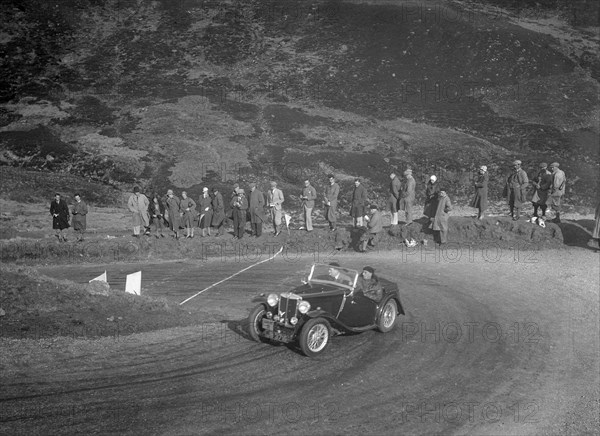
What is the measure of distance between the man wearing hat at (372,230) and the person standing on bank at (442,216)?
82.2 inches

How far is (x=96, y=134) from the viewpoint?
39500mm

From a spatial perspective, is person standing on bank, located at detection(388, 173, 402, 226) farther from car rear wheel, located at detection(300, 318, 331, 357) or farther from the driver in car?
car rear wheel, located at detection(300, 318, 331, 357)

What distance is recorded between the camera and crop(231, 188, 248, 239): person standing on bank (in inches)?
936

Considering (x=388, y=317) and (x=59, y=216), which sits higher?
(x=59, y=216)

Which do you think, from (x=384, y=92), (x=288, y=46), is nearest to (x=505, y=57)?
(x=384, y=92)

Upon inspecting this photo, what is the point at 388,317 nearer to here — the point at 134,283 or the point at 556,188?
the point at 134,283

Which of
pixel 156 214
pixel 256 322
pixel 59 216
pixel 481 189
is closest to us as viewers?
pixel 256 322

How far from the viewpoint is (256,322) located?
14.5 meters

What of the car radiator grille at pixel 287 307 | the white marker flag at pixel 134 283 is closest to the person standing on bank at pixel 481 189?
the car radiator grille at pixel 287 307

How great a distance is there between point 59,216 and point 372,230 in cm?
1184

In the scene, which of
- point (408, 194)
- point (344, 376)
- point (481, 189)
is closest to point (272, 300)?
point (344, 376)

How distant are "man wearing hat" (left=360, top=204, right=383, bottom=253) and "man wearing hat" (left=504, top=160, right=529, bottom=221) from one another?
5.32 metres

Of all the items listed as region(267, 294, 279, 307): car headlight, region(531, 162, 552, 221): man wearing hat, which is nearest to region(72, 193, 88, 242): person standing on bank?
region(267, 294, 279, 307): car headlight

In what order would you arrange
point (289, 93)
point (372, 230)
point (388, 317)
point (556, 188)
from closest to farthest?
point (388, 317) < point (372, 230) < point (556, 188) < point (289, 93)
